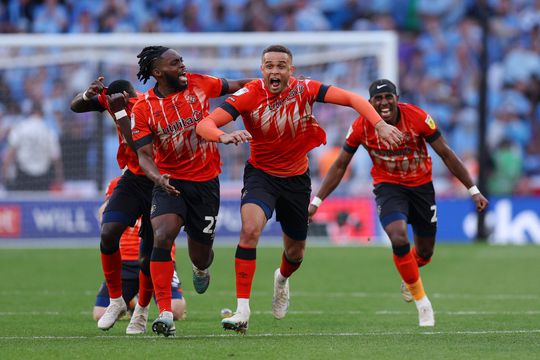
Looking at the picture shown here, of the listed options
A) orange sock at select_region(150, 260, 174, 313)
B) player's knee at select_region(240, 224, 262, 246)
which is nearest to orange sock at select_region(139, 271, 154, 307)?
orange sock at select_region(150, 260, 174, 313)

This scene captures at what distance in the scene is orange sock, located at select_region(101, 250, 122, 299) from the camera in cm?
995

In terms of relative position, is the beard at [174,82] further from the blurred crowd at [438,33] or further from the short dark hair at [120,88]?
the blurred crowd at [438,33]

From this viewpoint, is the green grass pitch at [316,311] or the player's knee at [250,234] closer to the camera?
the green grass pitch at [316,311]

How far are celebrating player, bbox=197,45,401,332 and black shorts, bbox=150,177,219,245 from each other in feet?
0.97

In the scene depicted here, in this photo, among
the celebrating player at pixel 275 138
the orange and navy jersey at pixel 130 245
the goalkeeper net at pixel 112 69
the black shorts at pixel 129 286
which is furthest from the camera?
the goalkeeper net at pixel 112 69

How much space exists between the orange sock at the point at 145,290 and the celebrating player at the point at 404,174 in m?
1.89

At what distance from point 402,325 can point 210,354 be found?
9.83 feet

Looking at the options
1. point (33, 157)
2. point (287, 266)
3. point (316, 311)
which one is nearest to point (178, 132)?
point (287, 266)

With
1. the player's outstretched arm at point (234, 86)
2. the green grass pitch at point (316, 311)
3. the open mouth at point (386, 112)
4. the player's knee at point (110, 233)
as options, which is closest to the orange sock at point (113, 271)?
the player's knee at point (110, 233)

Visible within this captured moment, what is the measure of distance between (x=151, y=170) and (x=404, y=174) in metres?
3.01

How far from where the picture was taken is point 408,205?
11078 millimetres

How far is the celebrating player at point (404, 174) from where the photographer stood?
34.7 feet

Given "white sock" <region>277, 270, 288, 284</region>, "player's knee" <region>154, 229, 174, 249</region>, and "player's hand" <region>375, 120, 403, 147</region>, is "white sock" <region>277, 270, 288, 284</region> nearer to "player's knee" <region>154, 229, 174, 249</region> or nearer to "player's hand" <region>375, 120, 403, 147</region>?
"player's knee" <region>154, 229, 174, 249</region>

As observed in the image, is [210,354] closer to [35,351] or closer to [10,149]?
[35,351]
